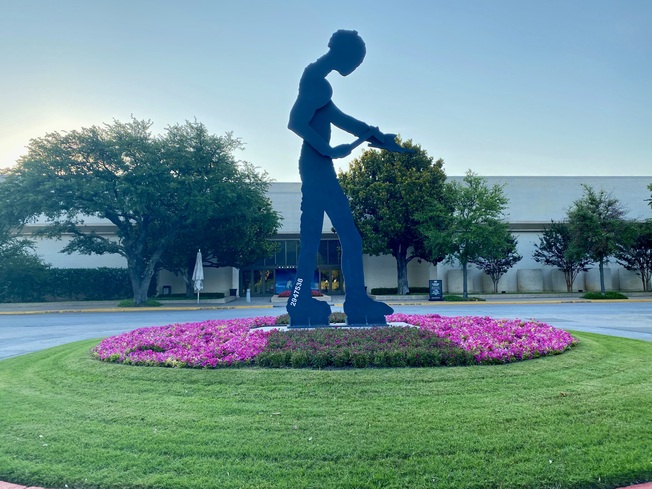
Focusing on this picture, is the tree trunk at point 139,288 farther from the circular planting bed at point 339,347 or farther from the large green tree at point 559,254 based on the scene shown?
the large green tree at point 559,254

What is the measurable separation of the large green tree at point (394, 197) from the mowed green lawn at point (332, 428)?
26.4m

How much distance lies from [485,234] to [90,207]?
24.6 metres

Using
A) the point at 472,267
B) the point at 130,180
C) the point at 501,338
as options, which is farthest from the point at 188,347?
the point at 472,267

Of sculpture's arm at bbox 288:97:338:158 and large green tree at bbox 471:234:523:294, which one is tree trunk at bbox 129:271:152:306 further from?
large green tree at bbox 471:234:523:294

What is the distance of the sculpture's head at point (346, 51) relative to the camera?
31.7ft

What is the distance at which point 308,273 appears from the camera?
9922 millimetres

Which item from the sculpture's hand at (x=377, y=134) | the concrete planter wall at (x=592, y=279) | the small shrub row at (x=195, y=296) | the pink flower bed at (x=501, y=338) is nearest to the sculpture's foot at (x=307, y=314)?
the pink flower bed at (x=501, y=338)

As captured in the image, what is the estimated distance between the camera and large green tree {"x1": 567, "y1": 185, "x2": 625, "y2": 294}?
109ft

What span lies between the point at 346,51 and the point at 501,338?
21.0 feet

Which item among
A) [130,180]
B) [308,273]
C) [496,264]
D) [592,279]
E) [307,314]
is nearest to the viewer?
[307,314]

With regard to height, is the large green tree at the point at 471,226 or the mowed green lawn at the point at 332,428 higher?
the large green tree at the point at 471,226

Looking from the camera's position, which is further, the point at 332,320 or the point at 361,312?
the point at 332,320

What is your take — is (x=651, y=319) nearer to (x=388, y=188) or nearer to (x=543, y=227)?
(x=388, y=188)

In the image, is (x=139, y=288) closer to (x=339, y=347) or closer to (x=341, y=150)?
(x=341, y=150)
